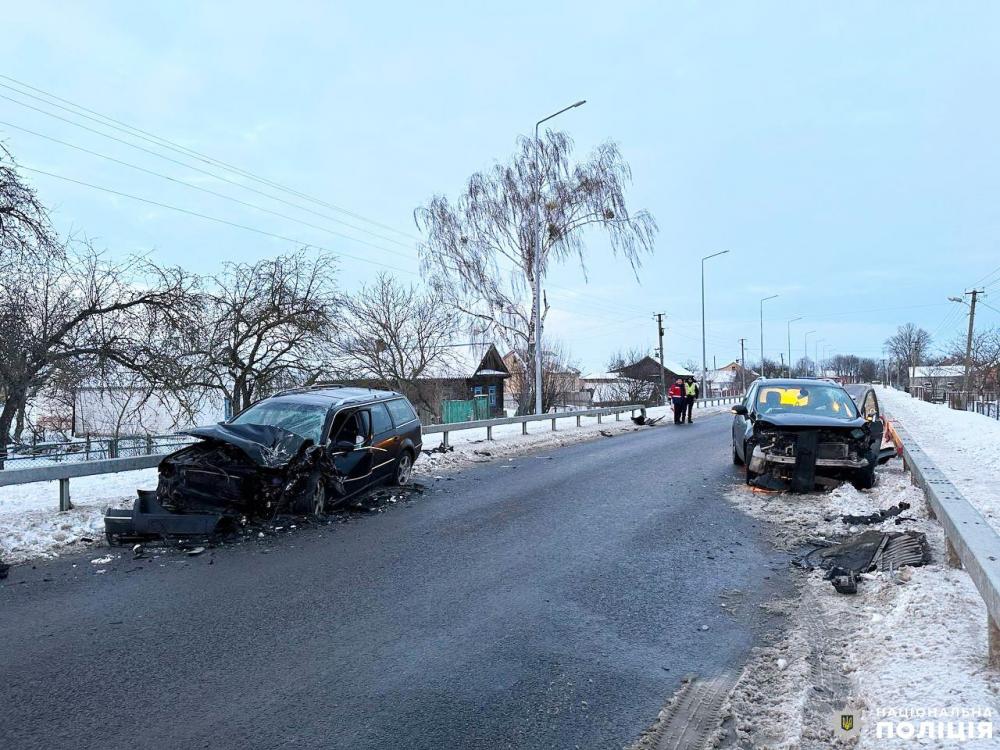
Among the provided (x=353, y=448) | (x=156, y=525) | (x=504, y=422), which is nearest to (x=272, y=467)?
(x=156, y=525)

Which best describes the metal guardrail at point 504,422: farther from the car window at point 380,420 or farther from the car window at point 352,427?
the car window at point 352,427

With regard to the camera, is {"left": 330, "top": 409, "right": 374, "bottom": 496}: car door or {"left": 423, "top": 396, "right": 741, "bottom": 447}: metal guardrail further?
{"left": 423, "top": 396, "right": 741, "bottom": 447}: metal guardrail

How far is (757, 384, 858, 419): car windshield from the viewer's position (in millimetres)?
11227

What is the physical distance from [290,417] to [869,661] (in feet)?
24.7

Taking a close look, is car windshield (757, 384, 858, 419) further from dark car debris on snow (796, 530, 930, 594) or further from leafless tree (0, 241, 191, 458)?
leafless tree (0, 241, 191, 458)

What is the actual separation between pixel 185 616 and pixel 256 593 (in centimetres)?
64

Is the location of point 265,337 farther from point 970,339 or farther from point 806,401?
point 970,339

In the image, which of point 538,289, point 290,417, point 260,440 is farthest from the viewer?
point 538,289

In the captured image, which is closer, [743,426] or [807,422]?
[807,422]

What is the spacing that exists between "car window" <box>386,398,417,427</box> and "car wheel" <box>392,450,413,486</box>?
0.53 meters

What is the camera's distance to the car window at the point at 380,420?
10.5 meters

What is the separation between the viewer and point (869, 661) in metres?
4.00

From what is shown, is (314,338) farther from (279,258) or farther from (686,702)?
(686,702)

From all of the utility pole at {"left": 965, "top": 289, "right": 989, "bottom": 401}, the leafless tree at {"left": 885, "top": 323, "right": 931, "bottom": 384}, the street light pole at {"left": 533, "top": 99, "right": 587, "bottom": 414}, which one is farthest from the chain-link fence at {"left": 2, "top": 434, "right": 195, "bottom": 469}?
the leafless tree at {"left": 885, "top": 323, "right": 931, "bottom": 384}
